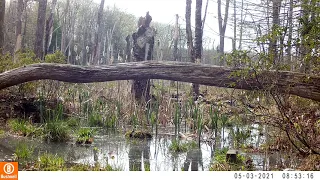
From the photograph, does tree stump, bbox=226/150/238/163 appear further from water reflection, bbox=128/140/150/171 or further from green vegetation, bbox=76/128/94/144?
green vegetation, bbox=76/128/94/144

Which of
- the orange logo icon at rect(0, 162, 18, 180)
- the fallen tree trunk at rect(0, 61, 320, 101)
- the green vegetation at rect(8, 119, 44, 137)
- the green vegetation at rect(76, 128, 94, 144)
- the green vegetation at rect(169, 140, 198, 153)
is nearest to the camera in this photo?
the orange logo icon at rect(0, 162, 18, 180)

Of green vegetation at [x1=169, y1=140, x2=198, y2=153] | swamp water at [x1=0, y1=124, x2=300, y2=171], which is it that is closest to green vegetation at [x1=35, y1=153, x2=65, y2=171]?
swamp water at [x1=0, y1=124, x2=300, y2=171]

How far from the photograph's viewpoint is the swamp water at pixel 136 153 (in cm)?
341

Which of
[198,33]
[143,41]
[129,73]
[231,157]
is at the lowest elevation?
[231,157]

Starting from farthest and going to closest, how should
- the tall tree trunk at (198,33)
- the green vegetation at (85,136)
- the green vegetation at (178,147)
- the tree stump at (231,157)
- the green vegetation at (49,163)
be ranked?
the tall tree trunk at (198,33) → the green vegetation at (85,136) → the green vegetation at (178,147) → the tree stump at (231,157) → the green vegetation at (49,163)

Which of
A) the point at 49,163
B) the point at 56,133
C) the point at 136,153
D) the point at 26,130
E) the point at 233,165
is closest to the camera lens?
the point at 49,163

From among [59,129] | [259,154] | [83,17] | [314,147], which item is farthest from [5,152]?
[83,17]

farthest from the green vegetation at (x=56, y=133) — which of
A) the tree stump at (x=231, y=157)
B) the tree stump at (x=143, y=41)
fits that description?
the tree stump at (x=143, y=41)

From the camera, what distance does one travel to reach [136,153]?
12.7 feet

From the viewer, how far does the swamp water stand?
3.41m

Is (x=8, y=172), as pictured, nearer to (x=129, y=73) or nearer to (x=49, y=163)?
(x=49, y=163)

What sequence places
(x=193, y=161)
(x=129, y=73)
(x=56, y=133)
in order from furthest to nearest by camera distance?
(x=129, y=73) < (x=56, y=133) < (x=193, y=161)

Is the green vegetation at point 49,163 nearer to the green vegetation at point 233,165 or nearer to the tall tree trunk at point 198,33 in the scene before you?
the green vegetation at point 233,165

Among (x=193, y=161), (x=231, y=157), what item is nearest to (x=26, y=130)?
(x=193, y=161)
